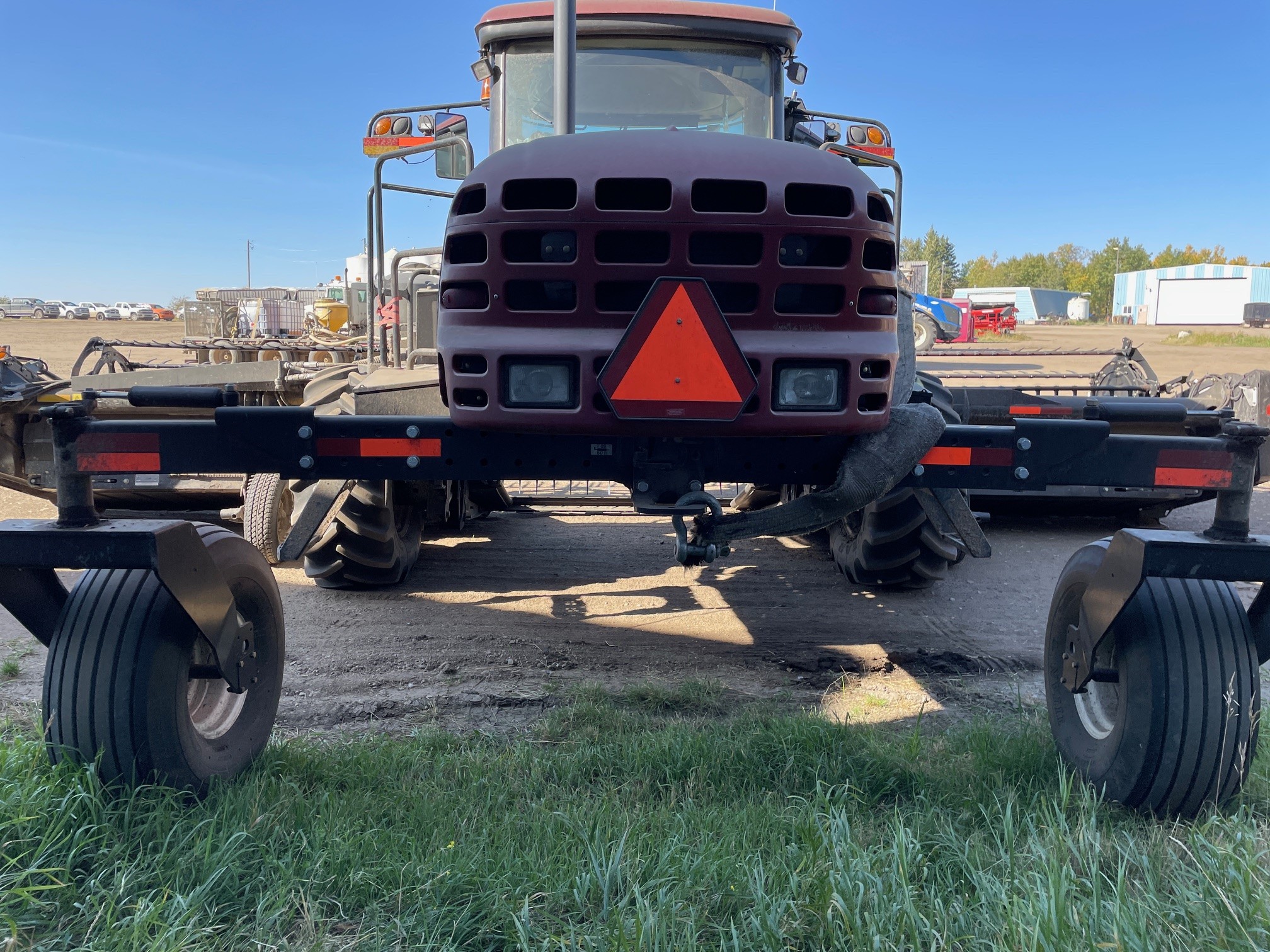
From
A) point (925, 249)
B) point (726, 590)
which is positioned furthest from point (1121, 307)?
point (726, 590)

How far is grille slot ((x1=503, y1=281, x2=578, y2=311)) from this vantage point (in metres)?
2.61

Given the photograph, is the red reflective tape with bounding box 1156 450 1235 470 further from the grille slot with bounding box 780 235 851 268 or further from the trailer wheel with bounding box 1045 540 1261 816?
the grille slot with bounding box 780 235 851 268

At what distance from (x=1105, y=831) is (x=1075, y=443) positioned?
3.45 feet

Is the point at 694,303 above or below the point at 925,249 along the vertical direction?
below

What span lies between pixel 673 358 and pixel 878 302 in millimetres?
622

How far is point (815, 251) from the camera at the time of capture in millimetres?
2639

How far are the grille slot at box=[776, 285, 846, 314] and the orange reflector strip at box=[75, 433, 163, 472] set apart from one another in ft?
5.89

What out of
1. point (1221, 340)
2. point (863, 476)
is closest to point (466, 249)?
point (863, 476)

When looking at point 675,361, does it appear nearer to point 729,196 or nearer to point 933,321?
point 729,196

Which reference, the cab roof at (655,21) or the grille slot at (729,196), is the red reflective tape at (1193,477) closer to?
the grille slot at (729,196)

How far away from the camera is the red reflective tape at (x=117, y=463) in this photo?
8.98 ft

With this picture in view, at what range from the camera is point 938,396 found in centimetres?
431

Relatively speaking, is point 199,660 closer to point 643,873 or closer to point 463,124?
point 643,873

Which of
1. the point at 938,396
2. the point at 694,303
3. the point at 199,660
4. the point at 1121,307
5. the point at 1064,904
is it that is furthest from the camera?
the point at 1121,307
